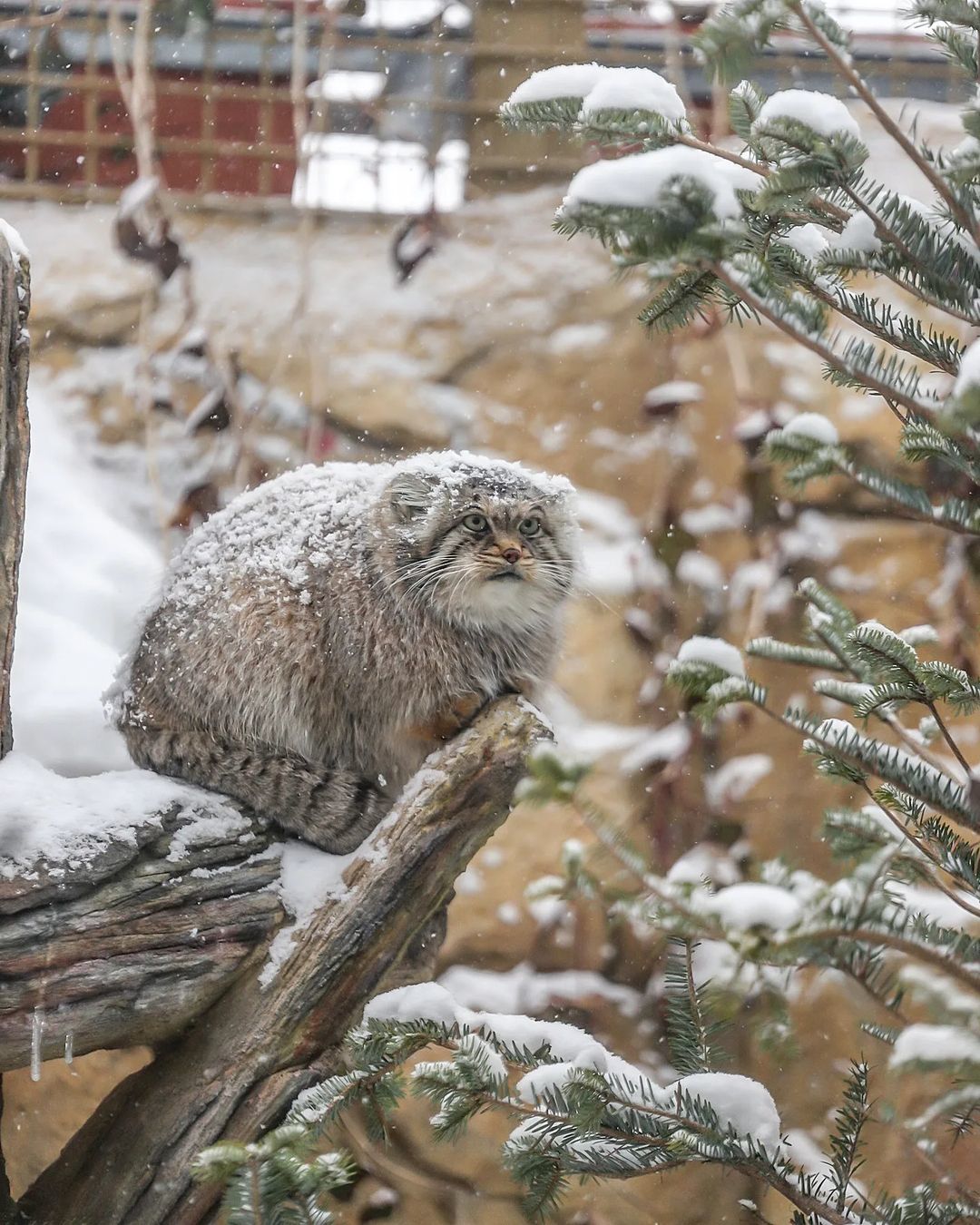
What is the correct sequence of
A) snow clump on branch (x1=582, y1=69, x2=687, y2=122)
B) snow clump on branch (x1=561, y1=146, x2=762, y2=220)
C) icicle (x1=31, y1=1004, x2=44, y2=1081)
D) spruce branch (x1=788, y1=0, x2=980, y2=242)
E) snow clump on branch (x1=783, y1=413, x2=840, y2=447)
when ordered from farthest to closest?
icicle (x1=31, y1=1004, x2=44, y2=1081) < snow clump on branch (x1=783, y1=413, x2=840, y2=447) < snow clump on branch (x1=582, y1=69, x2=687, y2=122) < spruce branch (x1=788, y1=0, x2=980, y2=242) < snow clump on branch (x1=561, y1=146, x2=762, y2=220)

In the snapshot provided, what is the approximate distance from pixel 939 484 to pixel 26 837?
3.74 meters

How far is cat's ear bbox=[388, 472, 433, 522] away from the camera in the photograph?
103 inches

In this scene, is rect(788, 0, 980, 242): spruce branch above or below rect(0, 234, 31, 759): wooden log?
above

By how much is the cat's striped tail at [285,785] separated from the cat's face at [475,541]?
1.36ft

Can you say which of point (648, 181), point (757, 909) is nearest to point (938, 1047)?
point (757, 909)

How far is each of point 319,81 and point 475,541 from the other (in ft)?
10.1

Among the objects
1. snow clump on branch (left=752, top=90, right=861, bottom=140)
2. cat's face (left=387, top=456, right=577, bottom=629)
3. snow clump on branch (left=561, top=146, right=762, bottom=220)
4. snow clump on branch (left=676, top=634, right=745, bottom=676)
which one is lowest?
cat's face (left=387, top=456, right=577, bottom=629)

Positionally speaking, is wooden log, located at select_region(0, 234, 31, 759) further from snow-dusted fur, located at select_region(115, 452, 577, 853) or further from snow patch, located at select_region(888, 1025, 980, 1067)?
snow patch, located at select_region(888, 1025, 980, 1067)

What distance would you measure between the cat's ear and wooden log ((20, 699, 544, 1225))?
47 centimetres

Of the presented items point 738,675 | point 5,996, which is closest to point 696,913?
point 738,675

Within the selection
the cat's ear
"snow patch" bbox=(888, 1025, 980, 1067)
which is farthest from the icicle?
"snow patch" bbox=(888, 1025, 980, 1067)

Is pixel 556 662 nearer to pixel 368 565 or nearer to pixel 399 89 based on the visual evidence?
pixel 368 565

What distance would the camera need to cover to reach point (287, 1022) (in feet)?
7.60

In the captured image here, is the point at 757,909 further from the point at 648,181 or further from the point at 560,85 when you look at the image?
the point at 560,85
